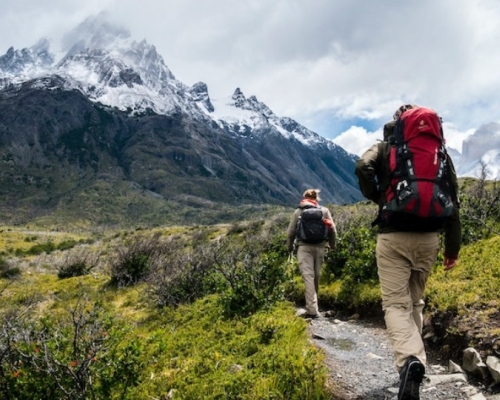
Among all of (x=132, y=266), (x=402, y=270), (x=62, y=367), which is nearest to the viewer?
(x=402, y=270)

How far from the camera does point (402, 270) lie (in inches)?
170

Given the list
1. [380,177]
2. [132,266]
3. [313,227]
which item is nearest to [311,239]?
[313,227]

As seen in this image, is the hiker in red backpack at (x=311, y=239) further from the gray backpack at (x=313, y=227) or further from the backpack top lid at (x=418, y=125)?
the backpack top lid at (x=418, y=125)

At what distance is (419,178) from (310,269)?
4.67 metres

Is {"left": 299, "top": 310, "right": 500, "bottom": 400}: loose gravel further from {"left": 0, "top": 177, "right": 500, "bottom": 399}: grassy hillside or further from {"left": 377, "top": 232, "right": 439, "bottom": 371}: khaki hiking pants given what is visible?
{"left": 377, "top": 232, "right": 439, "bottom": 371}: khaki hiking pants

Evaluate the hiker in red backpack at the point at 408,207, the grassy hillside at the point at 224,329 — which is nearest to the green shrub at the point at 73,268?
Answer: the grassy hillside at the point at 224,329

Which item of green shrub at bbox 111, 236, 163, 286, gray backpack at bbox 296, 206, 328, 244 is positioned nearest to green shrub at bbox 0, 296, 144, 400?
gray backpack at bbox 296, 206, 328, 244

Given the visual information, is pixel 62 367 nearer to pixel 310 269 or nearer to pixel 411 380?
pixel 411 380

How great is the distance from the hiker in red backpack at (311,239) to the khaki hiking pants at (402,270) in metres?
3.82

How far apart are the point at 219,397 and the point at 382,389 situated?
5.83ft

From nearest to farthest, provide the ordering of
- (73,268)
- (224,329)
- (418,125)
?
(418,125) < (224,329) < (73,268)

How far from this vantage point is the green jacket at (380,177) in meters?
4.30

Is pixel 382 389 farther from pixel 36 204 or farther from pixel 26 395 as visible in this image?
pixel 36 204

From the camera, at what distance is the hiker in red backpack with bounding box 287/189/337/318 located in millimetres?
8250
